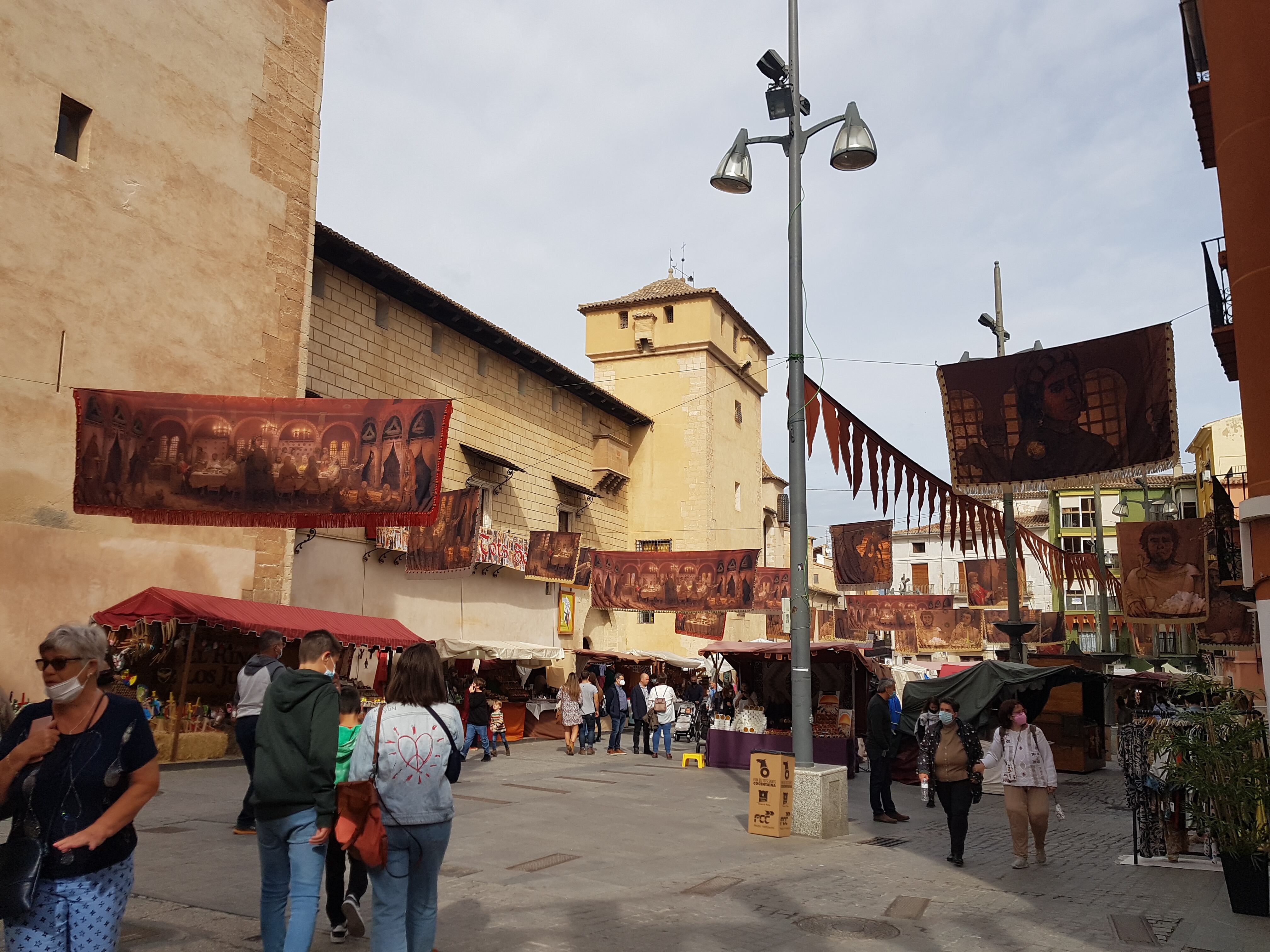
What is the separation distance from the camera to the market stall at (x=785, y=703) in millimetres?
19453

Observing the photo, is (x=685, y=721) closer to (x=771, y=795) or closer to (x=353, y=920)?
(x=771, y=795)

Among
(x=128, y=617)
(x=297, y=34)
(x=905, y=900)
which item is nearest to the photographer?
(x=905, y=900)

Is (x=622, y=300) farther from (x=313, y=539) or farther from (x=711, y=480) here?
(x=313, y=539)

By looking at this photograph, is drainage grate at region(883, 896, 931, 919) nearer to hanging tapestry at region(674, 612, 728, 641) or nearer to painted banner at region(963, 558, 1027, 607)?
hanging tapestry at region(674, 612, 728, 641)

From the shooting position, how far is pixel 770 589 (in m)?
30.3

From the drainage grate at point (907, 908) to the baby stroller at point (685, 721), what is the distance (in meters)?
20.6

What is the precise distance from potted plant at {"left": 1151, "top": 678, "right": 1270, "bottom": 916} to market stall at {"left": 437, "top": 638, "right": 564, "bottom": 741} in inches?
672

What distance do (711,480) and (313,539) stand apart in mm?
22797

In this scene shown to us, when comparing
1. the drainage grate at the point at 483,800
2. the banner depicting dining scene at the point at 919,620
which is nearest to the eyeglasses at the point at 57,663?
the drainage grate at the point at 483,800

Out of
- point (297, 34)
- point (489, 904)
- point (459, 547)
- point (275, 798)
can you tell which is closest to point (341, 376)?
point (459, 547)

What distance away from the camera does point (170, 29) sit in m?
18.4

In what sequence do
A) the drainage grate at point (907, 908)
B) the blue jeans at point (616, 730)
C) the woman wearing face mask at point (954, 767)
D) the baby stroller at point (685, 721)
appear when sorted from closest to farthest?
the drainage grate at point (907, 908) < the woman wearing face mask at point (954, 767) < the blue jeans at point (616, 730) < the baby stroller at point (685, 721)

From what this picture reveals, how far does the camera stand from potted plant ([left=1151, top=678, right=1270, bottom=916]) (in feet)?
25.4

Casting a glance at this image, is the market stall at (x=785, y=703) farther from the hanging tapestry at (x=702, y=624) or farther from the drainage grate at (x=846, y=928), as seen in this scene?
the drainage grate at (x=846, y=928)
